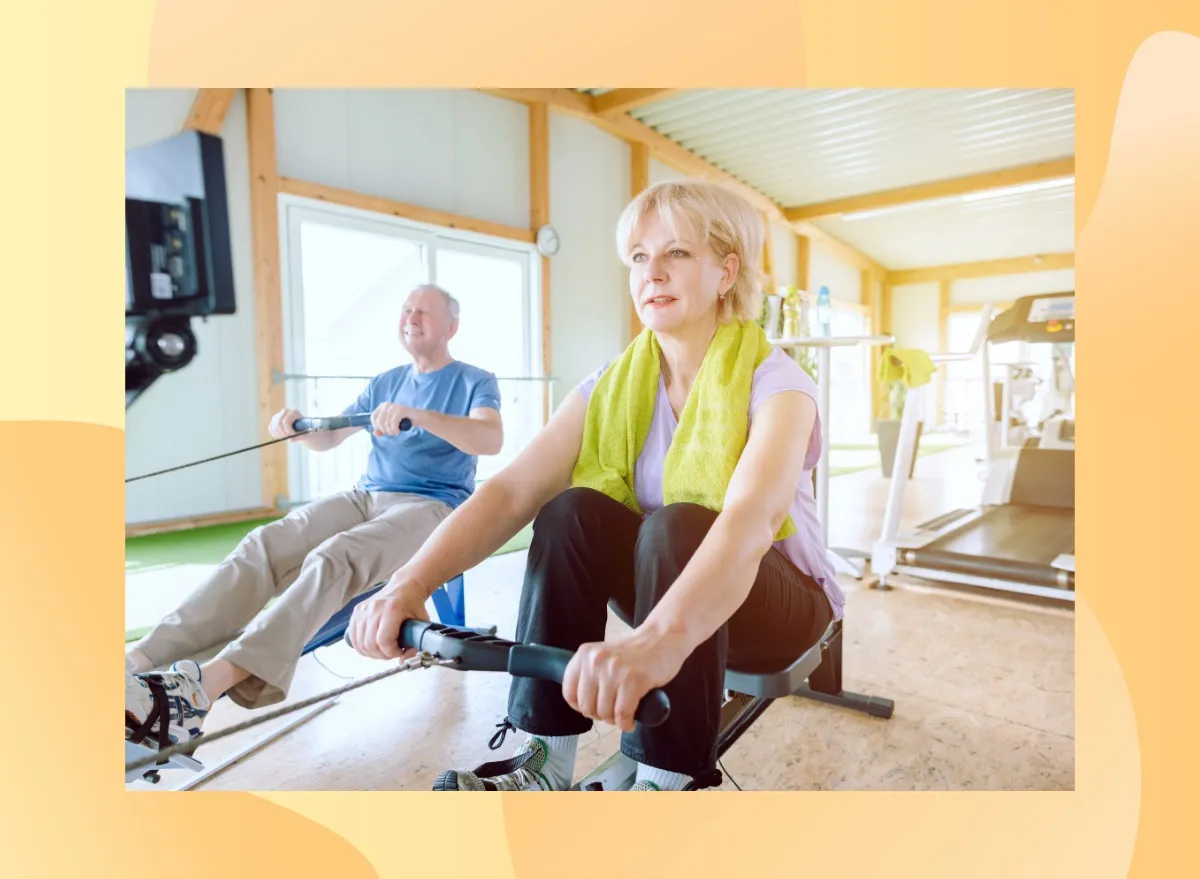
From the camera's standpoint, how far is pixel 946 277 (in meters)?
2.07

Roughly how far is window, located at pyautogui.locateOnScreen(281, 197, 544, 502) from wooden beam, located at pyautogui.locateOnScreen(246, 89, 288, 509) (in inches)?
0.8

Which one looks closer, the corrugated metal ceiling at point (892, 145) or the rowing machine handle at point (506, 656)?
the rowing machine handle at point (506, 656)

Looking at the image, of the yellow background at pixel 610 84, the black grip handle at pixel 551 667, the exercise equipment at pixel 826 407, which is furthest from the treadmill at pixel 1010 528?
the black grip handle at pixel 551 667

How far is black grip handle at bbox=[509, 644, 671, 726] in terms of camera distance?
0.65 metres

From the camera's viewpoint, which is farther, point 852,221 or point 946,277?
point 946,277

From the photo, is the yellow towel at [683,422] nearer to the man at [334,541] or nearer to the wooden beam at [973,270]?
the man at [334,541]

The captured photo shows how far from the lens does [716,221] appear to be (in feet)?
2.92

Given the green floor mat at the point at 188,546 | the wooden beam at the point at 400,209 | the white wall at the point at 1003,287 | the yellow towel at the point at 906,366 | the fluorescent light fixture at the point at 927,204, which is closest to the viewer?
the green floor mat at the point at 188,546

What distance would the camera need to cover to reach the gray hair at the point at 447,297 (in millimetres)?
1370

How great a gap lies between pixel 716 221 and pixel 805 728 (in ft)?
3.24

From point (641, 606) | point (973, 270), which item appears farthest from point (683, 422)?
point (973, 270)
